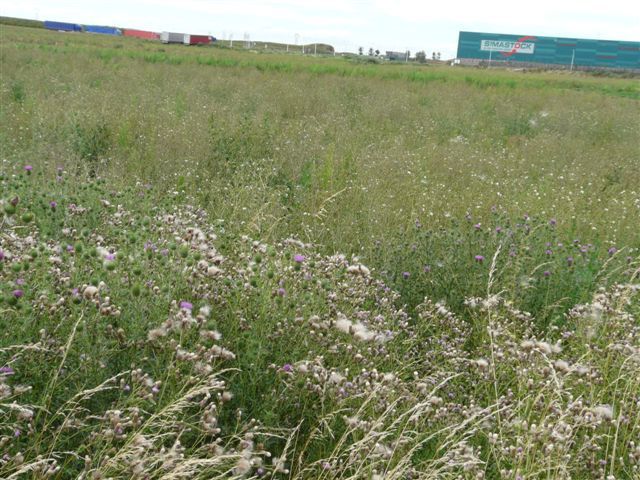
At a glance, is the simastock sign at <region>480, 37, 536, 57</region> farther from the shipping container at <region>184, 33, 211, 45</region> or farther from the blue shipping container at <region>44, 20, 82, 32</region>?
the blue shipping container at <region>44, 20, 82, 32</region>

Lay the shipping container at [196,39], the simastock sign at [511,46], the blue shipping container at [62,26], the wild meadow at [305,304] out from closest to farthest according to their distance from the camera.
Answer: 1. the wild meadow at [305,304]
2. the shipping container at [196,39]
3. the simastock sign at [511,46]
4. the blue shipping container at [62,26]

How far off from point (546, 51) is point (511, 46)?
4.29m

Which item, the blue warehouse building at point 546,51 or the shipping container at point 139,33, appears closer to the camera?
the blue warehouse building at point 546,51

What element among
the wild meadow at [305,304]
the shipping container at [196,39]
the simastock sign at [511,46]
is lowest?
the wild meadow at [305,304]

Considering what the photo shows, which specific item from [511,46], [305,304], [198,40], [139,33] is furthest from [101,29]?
[305,304]

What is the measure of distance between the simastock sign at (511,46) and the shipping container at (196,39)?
35924 millimetres

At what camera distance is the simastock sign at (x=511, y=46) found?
75.0m

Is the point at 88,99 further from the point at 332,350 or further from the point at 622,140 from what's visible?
the point at 622,140

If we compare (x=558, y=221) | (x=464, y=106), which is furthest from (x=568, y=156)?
(x=464, y=106)

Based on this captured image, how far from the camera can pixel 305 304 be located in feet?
10.1

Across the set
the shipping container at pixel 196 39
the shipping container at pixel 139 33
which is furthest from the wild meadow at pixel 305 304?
the shipping container at pixel 139 33

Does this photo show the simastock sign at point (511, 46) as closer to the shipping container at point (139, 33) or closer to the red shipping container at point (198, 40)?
the red shipping container at point (198, 40)

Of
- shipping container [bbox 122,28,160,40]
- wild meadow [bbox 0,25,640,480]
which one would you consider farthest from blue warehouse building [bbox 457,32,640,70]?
wild meadow [bbox 0,25,640,480]

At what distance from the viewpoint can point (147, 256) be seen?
304 centimetres
